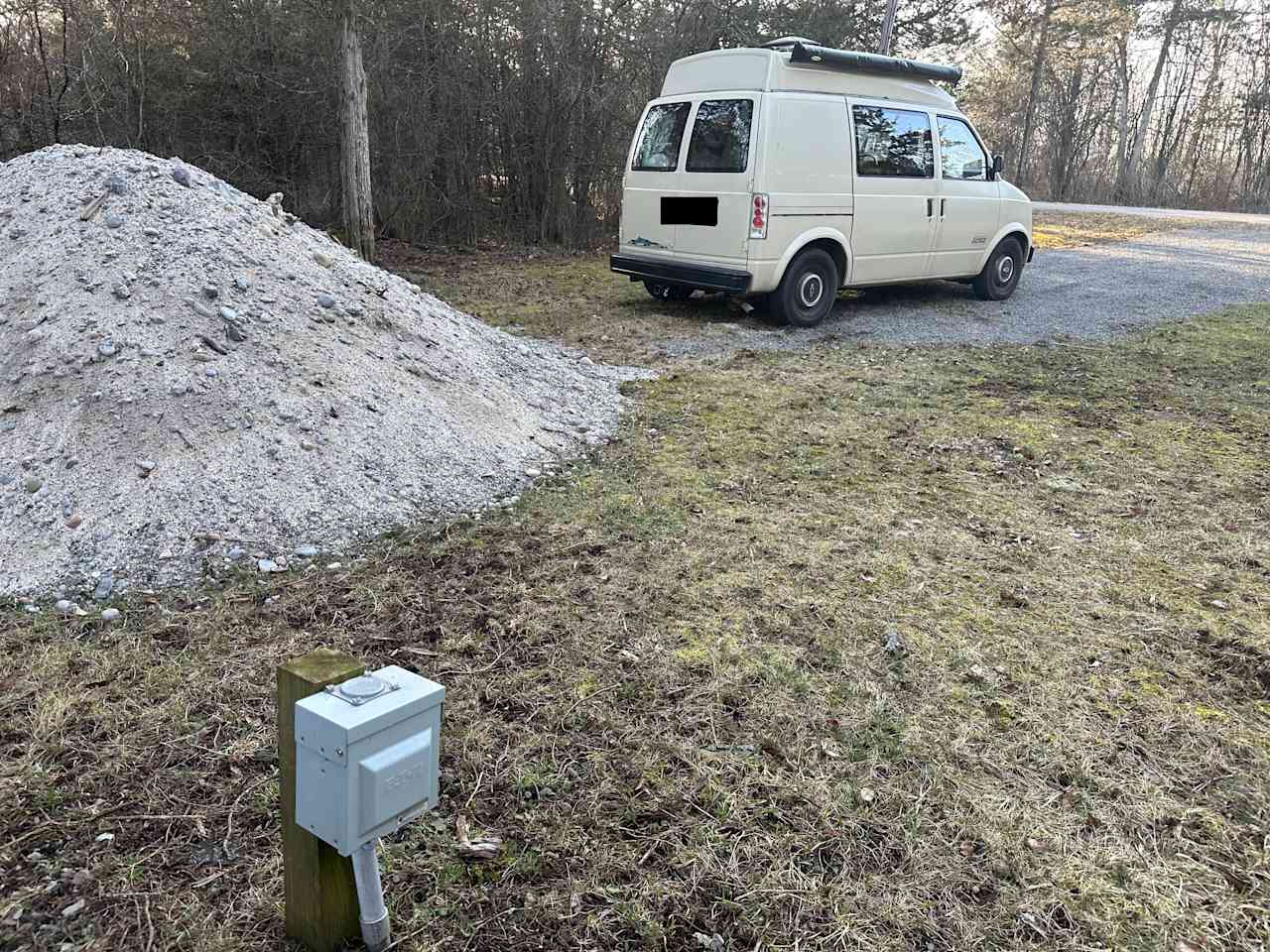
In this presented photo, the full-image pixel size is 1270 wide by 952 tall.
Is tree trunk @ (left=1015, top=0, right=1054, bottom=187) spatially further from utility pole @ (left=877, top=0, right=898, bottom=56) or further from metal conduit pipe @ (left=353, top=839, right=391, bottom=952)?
metal conduit pipe @ (left=353, top=839, right=391, bottom=952)

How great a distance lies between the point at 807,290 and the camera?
9.09 meters

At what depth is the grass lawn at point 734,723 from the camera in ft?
7.04

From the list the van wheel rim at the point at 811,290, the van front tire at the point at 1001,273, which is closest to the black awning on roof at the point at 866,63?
the van wheel rim at the point at 811,290

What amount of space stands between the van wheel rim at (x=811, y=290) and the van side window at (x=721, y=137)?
138cm

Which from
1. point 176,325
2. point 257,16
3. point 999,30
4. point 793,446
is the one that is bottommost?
point 793,446

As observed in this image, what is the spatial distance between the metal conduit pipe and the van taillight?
7381 millimetres

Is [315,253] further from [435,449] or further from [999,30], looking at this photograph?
[999,30]

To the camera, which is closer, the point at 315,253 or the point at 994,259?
the point at 315,253

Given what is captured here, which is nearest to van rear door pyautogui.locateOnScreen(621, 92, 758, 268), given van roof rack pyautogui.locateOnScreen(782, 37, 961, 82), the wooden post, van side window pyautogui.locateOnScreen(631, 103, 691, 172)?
van side window pyautogui.locateOnScreen(631, 103, 691, 172)

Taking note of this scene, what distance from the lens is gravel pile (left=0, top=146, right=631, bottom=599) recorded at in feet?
12.3

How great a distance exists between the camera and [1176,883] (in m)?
2.26

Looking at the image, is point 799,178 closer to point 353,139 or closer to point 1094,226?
point 353,139

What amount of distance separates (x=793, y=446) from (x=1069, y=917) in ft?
12.2

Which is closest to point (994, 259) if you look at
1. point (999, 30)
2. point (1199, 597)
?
point (1199, 597)
